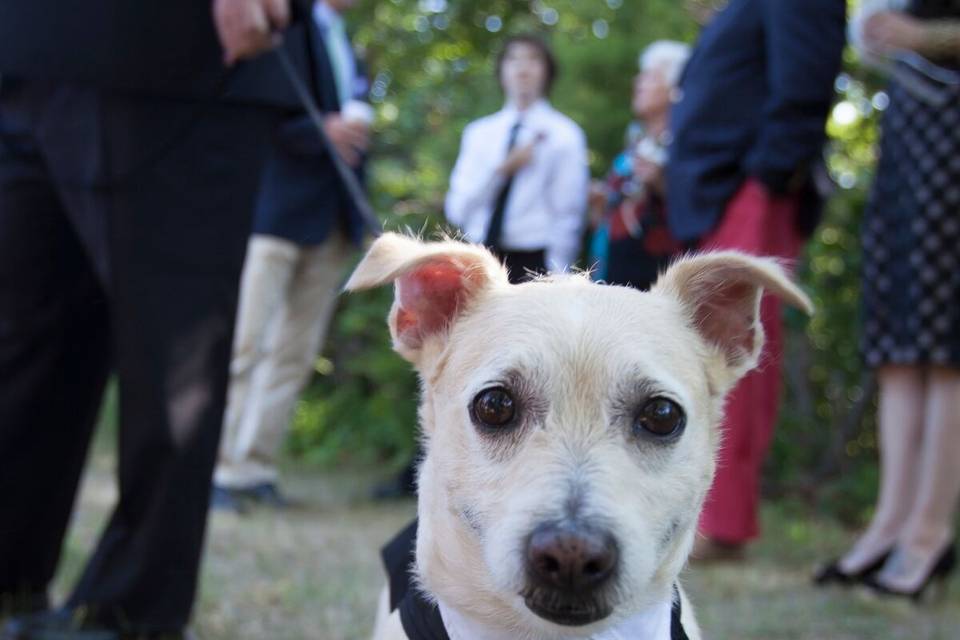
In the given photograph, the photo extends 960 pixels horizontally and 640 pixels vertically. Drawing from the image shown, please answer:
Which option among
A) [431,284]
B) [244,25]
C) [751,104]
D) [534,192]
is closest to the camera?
[431,284]

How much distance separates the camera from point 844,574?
14.3 feet

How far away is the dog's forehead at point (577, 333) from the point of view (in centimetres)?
218

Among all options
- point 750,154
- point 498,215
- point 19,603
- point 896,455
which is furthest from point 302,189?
point 896,455

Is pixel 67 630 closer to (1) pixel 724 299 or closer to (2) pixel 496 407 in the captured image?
(2) pixel 496 407

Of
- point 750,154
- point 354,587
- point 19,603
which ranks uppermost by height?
point 750,154

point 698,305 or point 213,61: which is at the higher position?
point 213,61

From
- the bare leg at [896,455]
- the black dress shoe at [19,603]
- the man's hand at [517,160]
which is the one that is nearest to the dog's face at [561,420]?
the black dress shoe at [19,603]

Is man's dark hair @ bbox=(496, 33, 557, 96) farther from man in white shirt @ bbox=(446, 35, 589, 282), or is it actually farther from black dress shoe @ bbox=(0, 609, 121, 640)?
black dress shoe @ bbox=(0, 609, 121, 640)

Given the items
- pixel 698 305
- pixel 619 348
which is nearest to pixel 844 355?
pixel 698 305

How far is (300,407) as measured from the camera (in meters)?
10.5

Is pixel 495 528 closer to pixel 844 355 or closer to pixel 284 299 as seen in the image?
pixel 284 299

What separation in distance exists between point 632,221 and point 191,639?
10.6 feet

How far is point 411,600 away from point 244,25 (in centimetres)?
169

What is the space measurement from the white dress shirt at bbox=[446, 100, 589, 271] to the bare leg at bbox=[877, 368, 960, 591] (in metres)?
2.08
